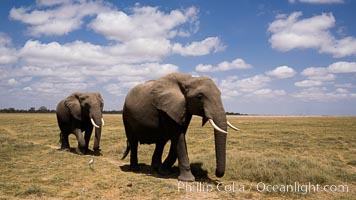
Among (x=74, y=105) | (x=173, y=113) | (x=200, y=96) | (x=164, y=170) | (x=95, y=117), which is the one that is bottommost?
(x=164, y=170)

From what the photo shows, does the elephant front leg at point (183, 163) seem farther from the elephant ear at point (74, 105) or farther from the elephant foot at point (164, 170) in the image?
the elephant ear at point (74, 105)

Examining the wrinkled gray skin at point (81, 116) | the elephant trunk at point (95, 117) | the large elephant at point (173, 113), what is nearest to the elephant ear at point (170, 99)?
the large elephant at point (173, 113)

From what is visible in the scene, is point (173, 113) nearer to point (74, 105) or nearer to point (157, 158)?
point (157, 158)

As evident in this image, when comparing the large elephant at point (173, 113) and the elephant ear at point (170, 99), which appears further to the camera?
the elephant ear at point (170, 99)

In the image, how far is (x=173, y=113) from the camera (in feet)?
35.3

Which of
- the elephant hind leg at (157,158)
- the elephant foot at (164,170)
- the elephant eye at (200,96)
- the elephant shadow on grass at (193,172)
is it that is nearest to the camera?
the elephant eye at (200,96)

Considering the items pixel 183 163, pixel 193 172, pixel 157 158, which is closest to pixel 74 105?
pixel 157 158

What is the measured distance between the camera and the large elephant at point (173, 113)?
32.7ft

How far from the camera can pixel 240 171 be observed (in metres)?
11.4

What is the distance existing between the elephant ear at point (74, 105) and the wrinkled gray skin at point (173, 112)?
628 centimetres

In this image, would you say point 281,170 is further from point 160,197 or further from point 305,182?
Result: point 160,197

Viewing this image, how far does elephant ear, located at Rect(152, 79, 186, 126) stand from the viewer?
10.7m

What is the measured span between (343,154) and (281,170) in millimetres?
8975

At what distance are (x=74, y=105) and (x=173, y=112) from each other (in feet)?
31.2
